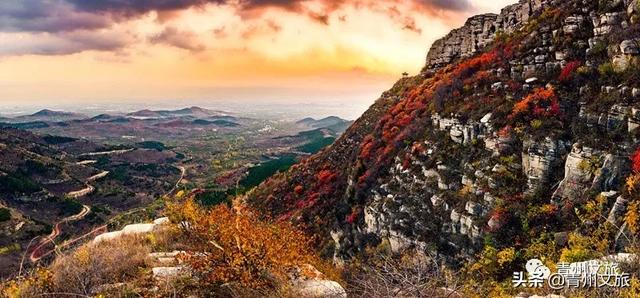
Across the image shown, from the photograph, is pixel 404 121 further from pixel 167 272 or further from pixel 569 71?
pixel 167 272

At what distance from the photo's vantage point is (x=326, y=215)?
45.5 meters

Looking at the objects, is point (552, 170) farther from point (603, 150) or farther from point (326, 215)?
point (326, 215)

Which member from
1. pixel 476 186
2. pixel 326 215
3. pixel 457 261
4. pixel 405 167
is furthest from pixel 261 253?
pixel 326 215

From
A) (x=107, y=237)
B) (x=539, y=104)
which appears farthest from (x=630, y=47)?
(x=107, y=237)

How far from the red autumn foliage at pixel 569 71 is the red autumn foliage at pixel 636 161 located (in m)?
8.55

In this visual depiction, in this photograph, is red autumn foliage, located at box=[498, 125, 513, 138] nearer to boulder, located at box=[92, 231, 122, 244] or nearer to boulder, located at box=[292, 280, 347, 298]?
boulder, located at box=[292, 280, 347, 298]

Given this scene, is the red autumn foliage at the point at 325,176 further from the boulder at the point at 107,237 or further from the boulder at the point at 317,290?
the boulder at the point at 317,290

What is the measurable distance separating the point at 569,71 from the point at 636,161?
984 centimetres

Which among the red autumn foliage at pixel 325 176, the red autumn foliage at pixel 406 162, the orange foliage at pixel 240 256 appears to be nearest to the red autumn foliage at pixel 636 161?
the orange foliage at pixel 240 256

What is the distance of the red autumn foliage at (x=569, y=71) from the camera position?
90.7ft

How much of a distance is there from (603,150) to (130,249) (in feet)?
72.3

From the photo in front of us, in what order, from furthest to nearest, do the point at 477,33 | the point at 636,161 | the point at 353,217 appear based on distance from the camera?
1. the point at 477,33
2. the point at 353,217
3. the point at 636,161

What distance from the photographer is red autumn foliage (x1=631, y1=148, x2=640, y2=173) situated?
1958cm

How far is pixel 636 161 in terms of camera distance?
65.2 ft
